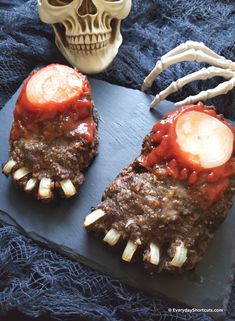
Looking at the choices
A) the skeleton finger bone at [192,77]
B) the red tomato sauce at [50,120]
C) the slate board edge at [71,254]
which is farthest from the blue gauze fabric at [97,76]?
the red tomato sauce at [50,120]

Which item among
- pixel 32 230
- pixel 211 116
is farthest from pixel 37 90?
pixel 211 116

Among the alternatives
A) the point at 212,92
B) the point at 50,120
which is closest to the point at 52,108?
the point at 50,120

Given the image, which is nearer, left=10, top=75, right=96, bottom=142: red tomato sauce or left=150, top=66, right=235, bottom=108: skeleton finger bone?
left=10, top=75, right=96, bottom=142: red tomato sauce

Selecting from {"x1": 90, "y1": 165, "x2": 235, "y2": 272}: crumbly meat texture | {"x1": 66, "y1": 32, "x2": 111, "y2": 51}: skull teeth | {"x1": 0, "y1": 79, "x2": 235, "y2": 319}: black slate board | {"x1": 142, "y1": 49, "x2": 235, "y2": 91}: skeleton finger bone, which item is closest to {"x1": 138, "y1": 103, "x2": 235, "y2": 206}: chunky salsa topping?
{"x1": 90, "y1": 165, "x2": 235, "y2": 272}: crumbly meat texture

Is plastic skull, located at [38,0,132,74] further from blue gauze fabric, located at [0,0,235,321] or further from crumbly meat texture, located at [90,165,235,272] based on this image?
crumbly meat texture, located at [90,165,235,272]

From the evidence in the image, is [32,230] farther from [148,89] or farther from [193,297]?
[148,89]

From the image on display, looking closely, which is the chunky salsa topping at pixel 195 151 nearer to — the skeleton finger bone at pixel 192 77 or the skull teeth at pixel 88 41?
the skeleton finger bone at pixel 192 77
